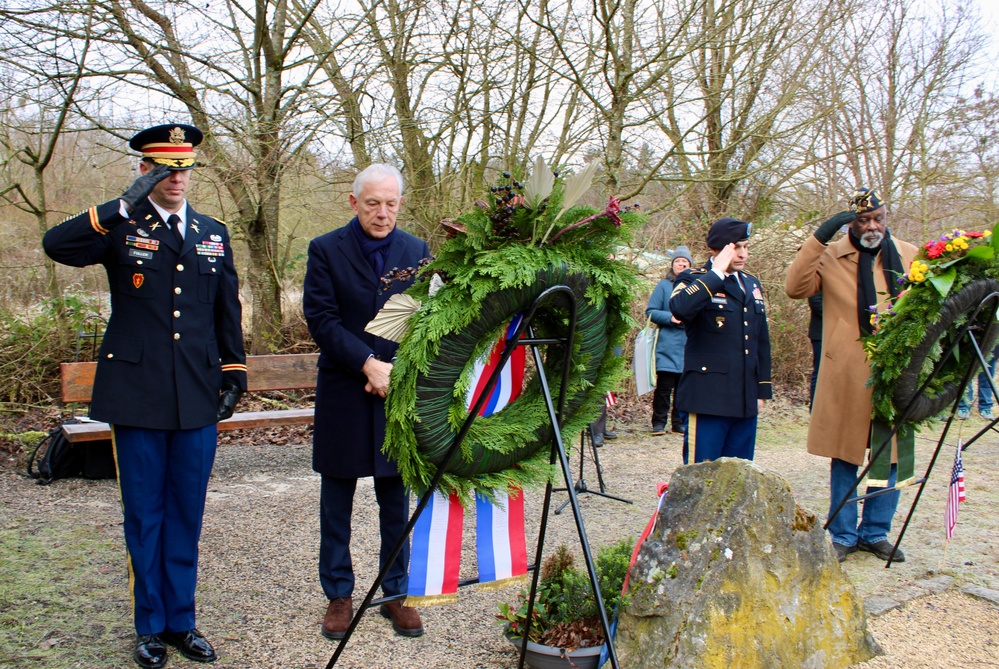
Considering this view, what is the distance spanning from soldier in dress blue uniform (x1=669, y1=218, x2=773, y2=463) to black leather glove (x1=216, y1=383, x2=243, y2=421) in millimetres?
2344

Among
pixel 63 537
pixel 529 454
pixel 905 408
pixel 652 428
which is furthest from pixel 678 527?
pixel 652 428

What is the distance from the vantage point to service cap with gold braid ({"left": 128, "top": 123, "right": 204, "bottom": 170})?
3.12 metres

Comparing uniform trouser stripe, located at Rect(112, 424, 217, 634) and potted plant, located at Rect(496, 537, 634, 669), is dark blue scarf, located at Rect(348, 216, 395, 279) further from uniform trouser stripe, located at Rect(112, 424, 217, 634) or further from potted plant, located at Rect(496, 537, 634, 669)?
potted plant, located at Rect(496, 537, 634, 669)

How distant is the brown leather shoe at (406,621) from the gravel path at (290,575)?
5cm

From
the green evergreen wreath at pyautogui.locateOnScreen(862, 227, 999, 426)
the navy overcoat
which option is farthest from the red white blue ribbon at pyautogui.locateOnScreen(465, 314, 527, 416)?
the green evergreen wreath at pyautogui.locateOnScreen(862, 227, 999, 426)

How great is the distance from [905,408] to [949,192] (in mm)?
11650

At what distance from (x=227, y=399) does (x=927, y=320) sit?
338 cm

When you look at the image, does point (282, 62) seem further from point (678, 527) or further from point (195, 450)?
point (678, 527)

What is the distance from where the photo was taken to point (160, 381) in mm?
3137

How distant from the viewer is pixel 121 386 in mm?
3098

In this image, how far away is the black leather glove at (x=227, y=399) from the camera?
11.1 ft

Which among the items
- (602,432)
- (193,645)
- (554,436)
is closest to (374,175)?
(554,436)

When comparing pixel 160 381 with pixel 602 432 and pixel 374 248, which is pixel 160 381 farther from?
pixel 602 432

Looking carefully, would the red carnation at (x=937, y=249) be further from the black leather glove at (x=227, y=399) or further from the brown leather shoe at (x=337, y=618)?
the black leather glove at (x=227, y=399)
